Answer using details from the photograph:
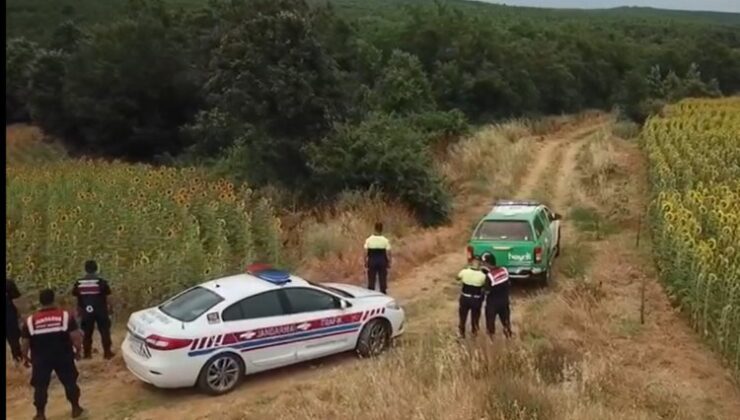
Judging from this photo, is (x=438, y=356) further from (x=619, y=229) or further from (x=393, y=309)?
(x=619, y=229)

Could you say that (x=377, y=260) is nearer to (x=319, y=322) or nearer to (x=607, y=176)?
(x=319, y=322)

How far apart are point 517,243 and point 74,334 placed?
8621mm

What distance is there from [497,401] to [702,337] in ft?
17.2

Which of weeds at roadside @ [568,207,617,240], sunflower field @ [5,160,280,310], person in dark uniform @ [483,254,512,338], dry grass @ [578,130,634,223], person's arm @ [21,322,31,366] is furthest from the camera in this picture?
dry grass @ [578,130,634,223]

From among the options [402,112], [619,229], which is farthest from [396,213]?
[402,112]

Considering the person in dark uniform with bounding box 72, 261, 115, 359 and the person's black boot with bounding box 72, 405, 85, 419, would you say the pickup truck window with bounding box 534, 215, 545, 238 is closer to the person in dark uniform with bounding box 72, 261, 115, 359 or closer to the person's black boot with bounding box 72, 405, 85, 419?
the person in dark uniform with bounding box 72, 261, 115, 359

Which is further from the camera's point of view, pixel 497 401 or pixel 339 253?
pixel 339 253

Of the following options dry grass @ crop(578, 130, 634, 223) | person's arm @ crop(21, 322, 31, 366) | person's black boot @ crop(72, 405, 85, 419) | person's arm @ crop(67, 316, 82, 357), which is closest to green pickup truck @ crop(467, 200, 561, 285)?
dry grass @ crop(578, 130, 634, 223)

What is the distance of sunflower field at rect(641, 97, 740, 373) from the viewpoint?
13144 millimetres

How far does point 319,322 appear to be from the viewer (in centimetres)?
1291

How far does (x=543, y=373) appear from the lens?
37.3ft

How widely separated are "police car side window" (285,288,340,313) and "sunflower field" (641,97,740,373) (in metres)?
5.70

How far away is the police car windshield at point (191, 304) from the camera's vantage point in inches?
470

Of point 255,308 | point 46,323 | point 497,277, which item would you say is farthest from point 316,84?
point 46,323
